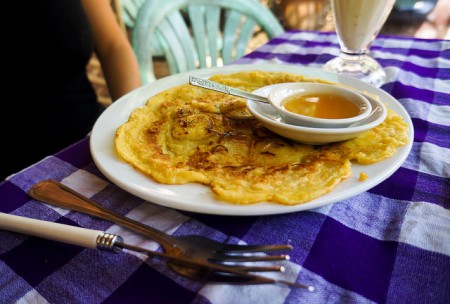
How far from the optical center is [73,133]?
148cm

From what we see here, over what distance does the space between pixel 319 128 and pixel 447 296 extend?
367 millimetres

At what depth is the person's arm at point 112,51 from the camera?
1585 mm

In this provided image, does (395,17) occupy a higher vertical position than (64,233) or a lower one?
lower

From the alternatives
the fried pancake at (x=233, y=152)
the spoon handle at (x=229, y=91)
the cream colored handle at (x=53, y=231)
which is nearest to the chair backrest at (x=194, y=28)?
the fried pancake at (x=233, y=152)

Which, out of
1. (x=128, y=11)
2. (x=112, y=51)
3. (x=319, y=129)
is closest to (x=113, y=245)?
(x=319, y=129)

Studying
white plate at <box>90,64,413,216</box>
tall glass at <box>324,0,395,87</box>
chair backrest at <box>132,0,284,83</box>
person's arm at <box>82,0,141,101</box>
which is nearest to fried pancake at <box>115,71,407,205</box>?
white plate at <box>90,64,413,216</box>

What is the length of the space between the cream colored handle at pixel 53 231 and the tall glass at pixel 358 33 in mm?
1088

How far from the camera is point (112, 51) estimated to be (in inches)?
63.7

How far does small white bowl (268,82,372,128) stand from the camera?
0.71m

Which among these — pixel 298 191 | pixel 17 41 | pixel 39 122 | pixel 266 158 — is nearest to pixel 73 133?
pixel 39 122

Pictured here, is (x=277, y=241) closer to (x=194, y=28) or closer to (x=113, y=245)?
(x=113, y=245)

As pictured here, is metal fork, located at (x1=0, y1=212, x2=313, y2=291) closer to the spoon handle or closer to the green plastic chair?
the spoon handle

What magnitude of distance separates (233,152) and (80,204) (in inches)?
13.6

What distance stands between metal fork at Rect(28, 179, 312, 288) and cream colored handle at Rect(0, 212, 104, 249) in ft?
0.24
